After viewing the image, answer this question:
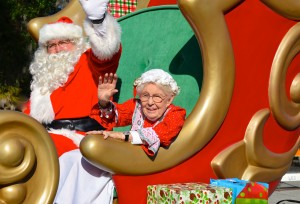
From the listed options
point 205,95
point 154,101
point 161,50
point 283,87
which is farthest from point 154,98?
point 161,50

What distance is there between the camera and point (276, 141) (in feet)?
6.69

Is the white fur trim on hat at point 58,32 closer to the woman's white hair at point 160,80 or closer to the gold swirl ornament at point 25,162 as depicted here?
the woman's white hair at point 160,80

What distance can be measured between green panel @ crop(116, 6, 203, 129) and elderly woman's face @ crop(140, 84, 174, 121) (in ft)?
1.51

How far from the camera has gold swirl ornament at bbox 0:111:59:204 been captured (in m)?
1.39

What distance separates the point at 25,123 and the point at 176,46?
112 centimetres

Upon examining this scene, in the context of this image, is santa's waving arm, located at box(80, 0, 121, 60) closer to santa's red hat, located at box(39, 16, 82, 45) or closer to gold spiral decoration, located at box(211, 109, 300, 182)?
santa's red hat, located at box(39, 16, 82, 45)

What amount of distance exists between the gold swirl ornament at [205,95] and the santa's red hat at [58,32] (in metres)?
0.79

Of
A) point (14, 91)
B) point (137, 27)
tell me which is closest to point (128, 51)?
point (137, 27)

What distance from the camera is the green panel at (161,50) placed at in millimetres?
2223

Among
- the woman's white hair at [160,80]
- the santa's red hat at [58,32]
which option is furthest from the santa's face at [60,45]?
the woman's white hair at [160,80]

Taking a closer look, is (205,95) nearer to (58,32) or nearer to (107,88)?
(107,88)

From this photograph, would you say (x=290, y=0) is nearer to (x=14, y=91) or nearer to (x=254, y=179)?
(x=254, y=179)

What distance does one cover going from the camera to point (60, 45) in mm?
2342

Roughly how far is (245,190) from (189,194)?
251mm
